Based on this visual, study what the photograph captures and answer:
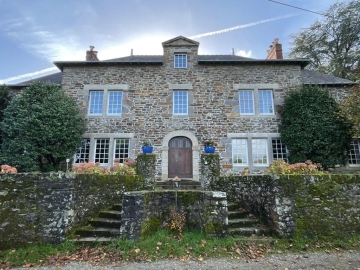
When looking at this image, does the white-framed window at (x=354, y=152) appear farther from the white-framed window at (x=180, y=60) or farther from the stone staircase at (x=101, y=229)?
the stone staircase at (x=101, y=229)

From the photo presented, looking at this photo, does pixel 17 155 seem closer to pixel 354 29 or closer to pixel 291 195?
pixel 291 195

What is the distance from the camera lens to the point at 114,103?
40.7ft

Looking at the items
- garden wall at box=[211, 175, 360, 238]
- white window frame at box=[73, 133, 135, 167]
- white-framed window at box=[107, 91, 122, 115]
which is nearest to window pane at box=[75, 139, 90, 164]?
white window frame at box=[73, 133, 135, 167]

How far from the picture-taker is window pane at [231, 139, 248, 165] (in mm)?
11609

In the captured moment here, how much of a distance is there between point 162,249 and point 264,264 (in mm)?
2064

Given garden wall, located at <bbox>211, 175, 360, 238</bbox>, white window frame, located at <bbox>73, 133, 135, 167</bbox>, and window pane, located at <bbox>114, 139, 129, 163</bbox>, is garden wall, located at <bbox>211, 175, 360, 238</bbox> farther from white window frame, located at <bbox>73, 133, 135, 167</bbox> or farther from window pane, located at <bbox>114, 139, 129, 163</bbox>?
window pane, located at <bbox>114, 139, 129, 163</bbox>

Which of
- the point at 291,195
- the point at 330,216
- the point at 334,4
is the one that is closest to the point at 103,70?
the point at 291,195

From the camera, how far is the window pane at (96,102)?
12.3 m

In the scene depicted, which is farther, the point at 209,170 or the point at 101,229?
the point at 209,170

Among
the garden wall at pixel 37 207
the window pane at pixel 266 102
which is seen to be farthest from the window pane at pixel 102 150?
the window pane at pixel 266 102

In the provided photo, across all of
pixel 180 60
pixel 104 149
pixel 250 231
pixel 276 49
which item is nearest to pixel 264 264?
pixel 250 231

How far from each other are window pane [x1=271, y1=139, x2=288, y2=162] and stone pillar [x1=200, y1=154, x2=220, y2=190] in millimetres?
5229

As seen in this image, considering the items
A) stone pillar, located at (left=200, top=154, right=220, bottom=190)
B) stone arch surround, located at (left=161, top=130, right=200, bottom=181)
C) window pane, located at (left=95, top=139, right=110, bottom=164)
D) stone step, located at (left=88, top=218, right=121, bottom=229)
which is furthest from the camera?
window pane, located at (left=95, top=139, right=110, bottom=164)

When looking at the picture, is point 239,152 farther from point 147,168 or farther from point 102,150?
A: point 102,150
